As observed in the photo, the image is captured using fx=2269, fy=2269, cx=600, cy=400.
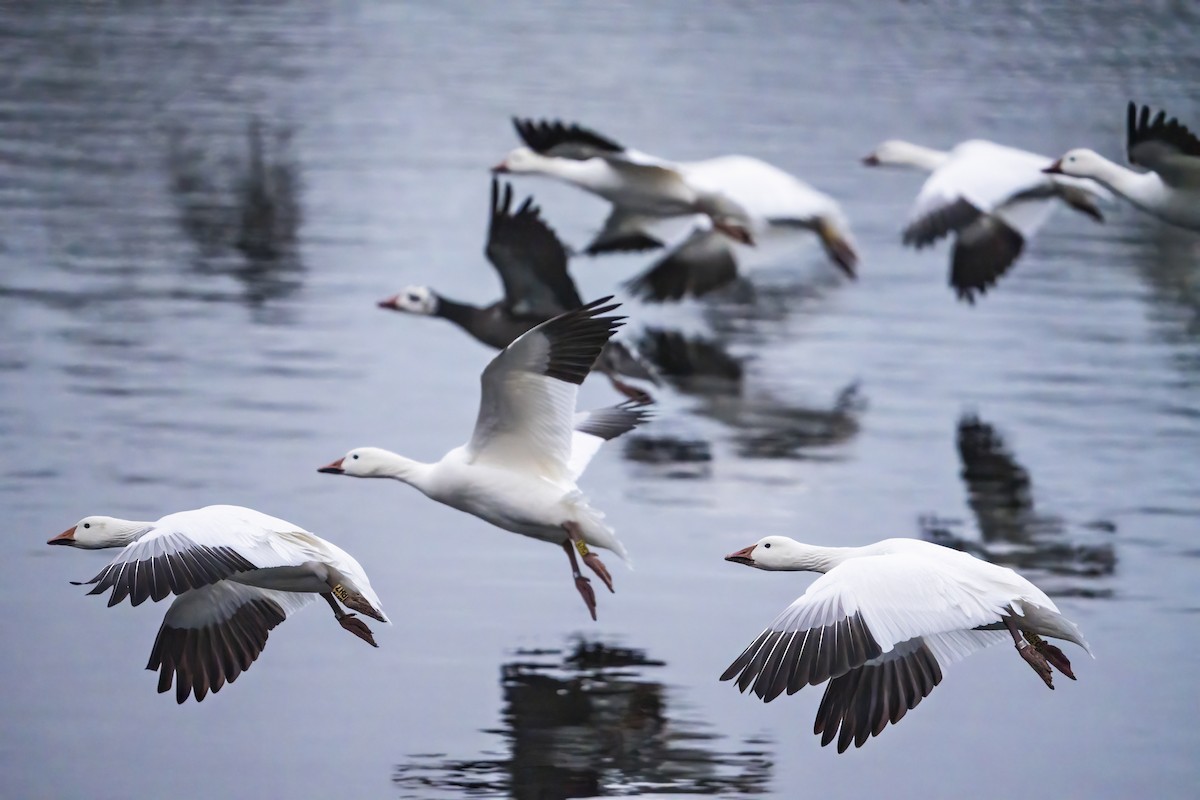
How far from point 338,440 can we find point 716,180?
3.64 m

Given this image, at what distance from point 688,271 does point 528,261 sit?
3.45m

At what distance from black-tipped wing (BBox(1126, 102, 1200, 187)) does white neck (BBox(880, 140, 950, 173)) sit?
4440 millimetres

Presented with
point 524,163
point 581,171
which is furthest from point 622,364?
point 524,163

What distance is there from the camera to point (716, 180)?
15.3 meters

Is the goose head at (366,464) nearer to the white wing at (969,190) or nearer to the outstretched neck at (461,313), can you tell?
the outstretched neck at (461,313)

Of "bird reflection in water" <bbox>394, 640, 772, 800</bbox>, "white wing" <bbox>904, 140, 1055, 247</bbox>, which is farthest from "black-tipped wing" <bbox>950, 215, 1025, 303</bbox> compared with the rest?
"bird reflection in water" <bbox>394, 640, 772, 800</bbox>

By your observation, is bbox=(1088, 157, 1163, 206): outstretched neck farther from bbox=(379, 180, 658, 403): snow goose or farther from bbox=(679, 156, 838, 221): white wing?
bbox=(379, 180, 658, 403): snow goose

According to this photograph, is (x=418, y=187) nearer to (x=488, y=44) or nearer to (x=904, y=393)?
(x=904, y=393)

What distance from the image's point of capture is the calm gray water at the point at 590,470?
8.71m

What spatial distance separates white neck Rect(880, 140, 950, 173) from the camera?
1847cm

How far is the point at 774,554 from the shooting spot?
8.80 m

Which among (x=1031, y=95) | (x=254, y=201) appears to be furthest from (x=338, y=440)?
(x=1031, y=95)

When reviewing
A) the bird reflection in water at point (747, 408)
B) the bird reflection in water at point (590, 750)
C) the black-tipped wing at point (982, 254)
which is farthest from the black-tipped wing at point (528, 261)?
the bird reflection in water at point (590, 750)

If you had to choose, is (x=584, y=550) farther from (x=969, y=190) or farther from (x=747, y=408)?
(x=969, y=190)
